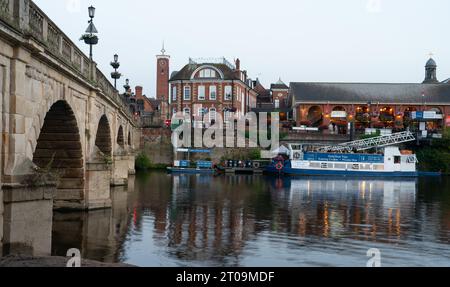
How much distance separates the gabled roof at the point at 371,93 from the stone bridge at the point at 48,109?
57679mm

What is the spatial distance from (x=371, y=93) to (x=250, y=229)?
69.3 m

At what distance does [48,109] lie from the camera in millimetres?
18109

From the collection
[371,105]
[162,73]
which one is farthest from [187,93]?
[371,105]

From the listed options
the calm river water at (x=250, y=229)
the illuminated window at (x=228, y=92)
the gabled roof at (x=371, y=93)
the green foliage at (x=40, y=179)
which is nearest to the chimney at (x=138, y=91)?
the illuminated window at (x=228, y=92)

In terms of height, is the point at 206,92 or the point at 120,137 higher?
the point at 206,92

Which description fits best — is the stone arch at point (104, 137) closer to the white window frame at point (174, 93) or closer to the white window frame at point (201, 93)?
the white window frame at point (201, 93)

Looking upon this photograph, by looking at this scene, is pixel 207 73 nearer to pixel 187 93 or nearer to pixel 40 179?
pixel 187 93

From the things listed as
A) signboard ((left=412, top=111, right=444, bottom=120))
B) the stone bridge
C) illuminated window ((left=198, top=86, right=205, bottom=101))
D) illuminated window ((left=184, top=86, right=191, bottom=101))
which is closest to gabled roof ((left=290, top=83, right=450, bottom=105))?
signboard ((left=412, top=111, right=444, bottom=120))

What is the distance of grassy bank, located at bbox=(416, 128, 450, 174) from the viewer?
7450 centimetres

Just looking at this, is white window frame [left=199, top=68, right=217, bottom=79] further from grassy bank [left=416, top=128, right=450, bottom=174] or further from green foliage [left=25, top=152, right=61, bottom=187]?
green foliage [left=25, top=152, right=61, bottom=187]

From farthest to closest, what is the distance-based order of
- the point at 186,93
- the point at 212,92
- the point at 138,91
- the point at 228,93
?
the point at 138,91, the point at 186,93, the point at 212,92, the point at 228,93

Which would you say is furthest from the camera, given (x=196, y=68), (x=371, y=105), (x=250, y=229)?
(x=371, y=105)
